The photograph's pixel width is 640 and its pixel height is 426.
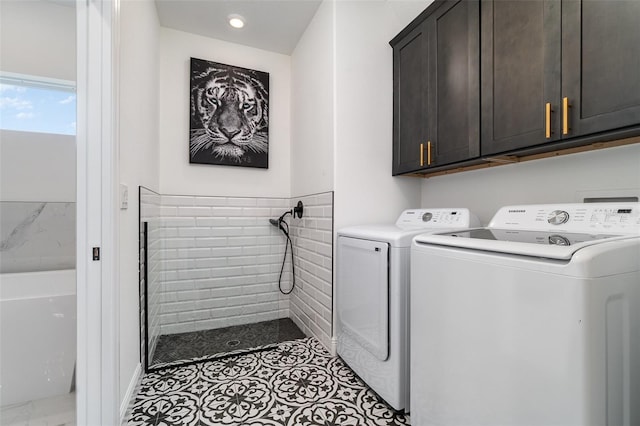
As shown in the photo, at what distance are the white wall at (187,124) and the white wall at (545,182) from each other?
1469 millimetres

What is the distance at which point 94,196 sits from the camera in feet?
3.71

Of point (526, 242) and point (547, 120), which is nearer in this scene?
point (526, 242)

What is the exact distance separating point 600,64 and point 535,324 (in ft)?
3.45

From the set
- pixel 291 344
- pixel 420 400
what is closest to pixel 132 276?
pixel 291 344

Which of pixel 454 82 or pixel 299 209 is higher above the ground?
pixel 454 82

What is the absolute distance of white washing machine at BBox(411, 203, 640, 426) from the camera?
708mm

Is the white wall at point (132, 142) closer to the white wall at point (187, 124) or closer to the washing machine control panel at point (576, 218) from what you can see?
the white wall at point (187, 124)

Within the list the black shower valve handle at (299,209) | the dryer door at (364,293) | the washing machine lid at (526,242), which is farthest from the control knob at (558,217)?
the black shower valve handle at (299,209)

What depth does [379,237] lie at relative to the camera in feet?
4.81

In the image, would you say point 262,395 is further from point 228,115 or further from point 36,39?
point 36,39

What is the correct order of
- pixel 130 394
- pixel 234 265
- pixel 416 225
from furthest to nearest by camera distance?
pixel 234 265 < pixel 416 225 < pixel 130 394

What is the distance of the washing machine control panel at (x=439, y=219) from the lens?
1.60m

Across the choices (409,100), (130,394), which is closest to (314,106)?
(409,100)

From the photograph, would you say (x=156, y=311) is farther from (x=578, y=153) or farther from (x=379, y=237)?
(x=578, y=153)
